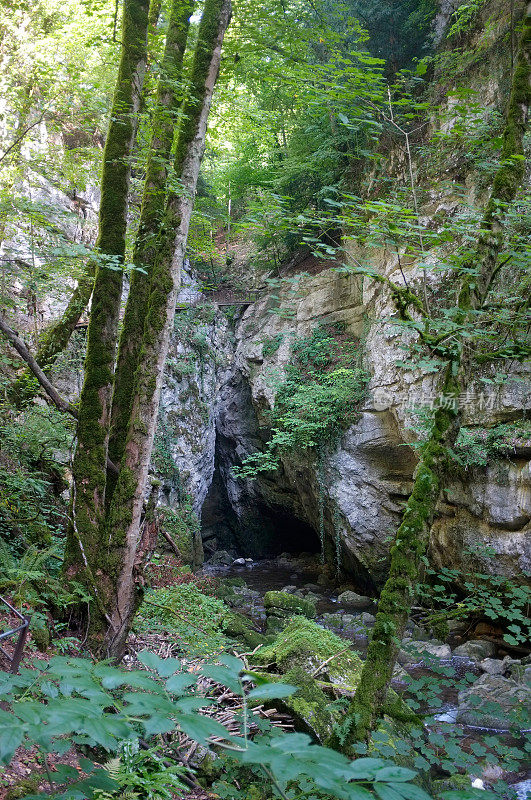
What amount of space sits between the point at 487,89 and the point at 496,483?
814 centimetres

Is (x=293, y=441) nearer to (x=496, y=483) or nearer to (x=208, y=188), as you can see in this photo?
(x=496, y=483)

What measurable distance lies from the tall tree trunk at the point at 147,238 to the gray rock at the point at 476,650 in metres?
6.69

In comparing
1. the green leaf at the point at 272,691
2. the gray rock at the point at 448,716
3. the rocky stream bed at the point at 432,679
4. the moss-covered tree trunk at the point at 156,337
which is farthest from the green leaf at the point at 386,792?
the gray rock at the point at 448,716

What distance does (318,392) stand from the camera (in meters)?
12.5

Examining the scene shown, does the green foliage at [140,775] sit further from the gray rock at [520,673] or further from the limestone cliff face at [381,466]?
the gray rock at [520,673]

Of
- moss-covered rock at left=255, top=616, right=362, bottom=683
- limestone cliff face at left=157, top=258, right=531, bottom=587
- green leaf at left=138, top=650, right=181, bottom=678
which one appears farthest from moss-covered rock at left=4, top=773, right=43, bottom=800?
limestone cliff face at left=157, top=258, right=531, bottom=587

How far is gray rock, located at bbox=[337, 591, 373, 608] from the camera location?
1117 cm

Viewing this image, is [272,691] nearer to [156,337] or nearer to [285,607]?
[156,337]

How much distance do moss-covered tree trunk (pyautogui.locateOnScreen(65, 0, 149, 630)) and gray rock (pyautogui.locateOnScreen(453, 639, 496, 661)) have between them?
6332mm

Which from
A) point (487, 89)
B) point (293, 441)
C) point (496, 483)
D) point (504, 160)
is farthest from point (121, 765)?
point (487, 89)

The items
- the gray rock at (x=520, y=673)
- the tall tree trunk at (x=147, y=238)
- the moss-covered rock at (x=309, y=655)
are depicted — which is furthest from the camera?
the gray rock at (x=520, y=673)

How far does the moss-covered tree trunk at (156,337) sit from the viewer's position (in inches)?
170

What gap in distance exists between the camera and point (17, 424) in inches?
257

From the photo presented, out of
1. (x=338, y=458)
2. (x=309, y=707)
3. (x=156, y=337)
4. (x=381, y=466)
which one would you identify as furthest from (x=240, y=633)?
(x=338, y=458)
